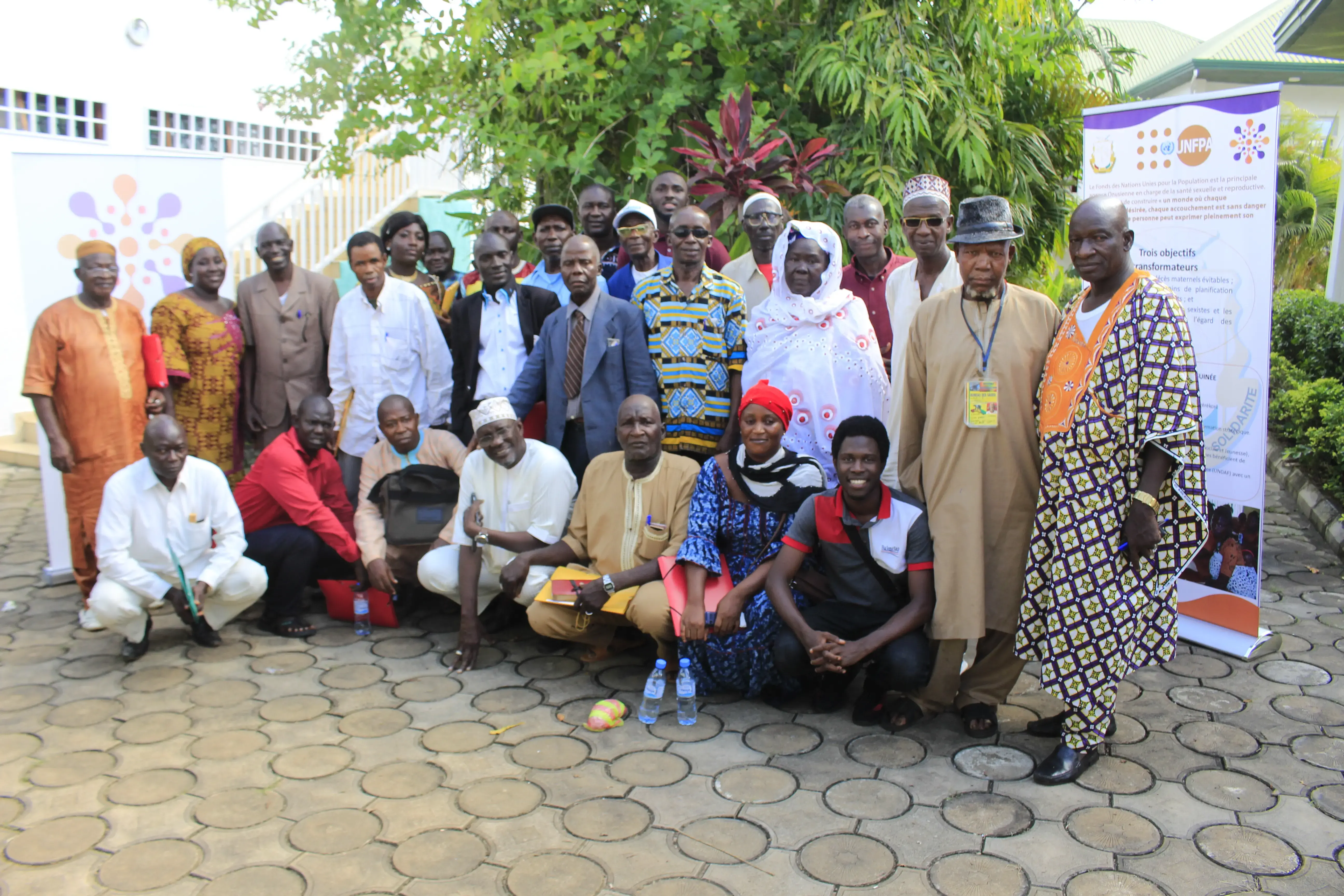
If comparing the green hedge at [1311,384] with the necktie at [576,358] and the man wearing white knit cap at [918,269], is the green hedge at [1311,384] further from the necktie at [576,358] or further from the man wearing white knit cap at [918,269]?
the necktie at [576,358]

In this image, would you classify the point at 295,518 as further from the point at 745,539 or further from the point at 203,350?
the point at 745,539

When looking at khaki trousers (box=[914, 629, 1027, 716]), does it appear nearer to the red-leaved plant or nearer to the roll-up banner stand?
the roll-up banner stand

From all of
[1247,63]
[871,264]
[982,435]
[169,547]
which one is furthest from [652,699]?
[1247,63]

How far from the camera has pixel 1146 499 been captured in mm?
3365

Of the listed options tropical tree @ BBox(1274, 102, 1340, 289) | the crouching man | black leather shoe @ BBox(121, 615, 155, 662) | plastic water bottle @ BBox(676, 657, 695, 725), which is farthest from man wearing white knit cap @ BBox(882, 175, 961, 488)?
tropical tree @ BBox(1274, 102, 1340, 289)

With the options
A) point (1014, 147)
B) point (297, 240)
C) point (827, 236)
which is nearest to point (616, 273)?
point (827, 236)

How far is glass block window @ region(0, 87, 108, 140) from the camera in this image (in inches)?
359

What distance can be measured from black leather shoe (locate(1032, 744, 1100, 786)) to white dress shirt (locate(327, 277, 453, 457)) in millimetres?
3573

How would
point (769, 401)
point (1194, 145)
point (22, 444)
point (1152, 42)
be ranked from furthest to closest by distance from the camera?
point (1152, 42)
point (22, 444)
point (1194, 145)
point (769, 401)

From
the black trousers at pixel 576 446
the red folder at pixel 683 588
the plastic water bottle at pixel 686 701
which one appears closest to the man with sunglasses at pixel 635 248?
the black trousers at pixel 576 446

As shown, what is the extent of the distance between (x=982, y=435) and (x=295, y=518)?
339cm

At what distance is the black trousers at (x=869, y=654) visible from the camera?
3848mm

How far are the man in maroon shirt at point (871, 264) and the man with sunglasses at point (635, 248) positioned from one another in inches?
37.0

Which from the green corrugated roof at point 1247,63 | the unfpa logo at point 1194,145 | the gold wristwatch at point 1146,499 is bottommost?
the gold wristwatch at point 1146,499
